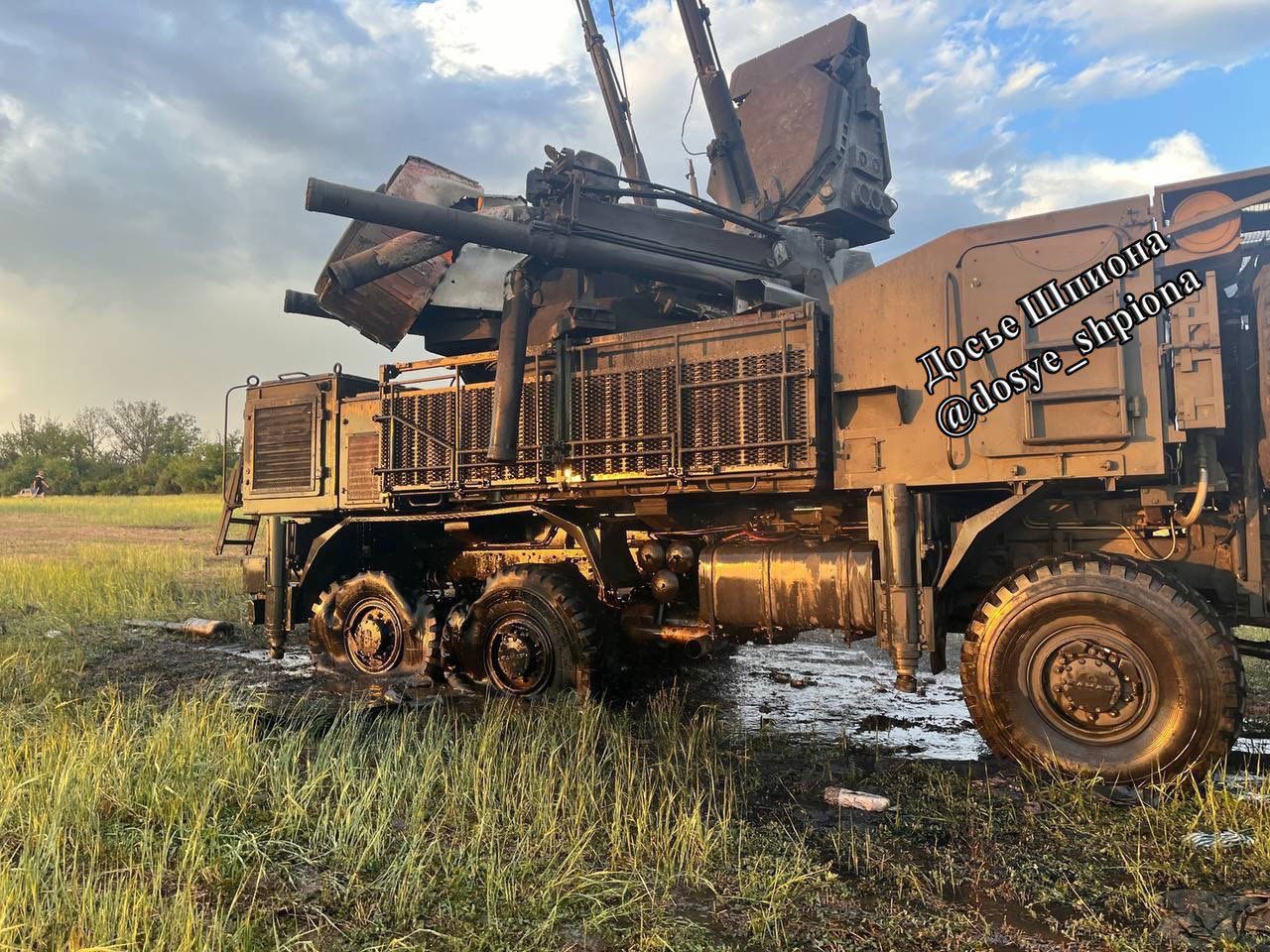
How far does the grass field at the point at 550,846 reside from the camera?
310 cm

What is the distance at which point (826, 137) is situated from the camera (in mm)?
10016

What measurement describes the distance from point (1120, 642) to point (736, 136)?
764 cm

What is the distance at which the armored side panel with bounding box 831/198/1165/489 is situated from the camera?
5191mm

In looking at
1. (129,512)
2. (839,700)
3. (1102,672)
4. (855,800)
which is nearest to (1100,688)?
(1102,672)

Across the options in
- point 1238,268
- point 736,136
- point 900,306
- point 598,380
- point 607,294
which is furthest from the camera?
A: point 736,136

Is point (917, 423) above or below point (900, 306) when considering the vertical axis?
below

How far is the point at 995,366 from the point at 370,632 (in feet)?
19.5

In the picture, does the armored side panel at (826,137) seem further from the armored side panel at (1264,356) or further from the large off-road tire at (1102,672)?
the large off-road tire at (1102,672)

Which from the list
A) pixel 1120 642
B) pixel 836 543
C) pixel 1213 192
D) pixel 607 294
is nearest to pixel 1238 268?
pixel 1213 192

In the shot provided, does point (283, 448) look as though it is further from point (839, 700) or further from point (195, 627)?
point (839, 700)

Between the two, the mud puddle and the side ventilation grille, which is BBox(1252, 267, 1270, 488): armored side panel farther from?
the side ventilation grille

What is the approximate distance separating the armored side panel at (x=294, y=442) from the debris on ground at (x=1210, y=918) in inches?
282

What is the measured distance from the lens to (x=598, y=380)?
6918mm

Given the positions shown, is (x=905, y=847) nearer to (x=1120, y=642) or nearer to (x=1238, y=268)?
(x=1120, y=642)
